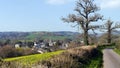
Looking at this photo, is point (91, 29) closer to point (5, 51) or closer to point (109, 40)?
point (5, 51)

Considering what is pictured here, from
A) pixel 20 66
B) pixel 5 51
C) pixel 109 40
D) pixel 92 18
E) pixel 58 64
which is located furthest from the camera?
pixel 109 40

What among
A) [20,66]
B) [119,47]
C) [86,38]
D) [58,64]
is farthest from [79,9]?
[20,66]

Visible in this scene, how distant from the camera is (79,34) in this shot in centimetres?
6681

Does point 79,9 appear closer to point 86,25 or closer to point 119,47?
point 86,25

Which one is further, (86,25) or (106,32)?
(106,32)

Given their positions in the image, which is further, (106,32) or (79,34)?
(106,32)

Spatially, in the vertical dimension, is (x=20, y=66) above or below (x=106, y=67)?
above

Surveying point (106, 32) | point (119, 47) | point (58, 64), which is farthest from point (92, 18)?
point (58, 64)

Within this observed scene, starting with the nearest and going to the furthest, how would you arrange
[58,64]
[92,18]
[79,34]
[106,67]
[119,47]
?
[58,64] → [106,67] → [119,47] → [92,18] → [79,34]

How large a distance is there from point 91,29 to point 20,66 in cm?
5369

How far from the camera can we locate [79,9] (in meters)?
63.7

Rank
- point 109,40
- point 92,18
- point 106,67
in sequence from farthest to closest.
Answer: point 109,40 < point 92,18 < point 106,67

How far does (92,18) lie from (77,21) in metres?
3.12

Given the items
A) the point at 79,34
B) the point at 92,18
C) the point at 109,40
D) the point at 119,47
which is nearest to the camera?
the point at 119,47
